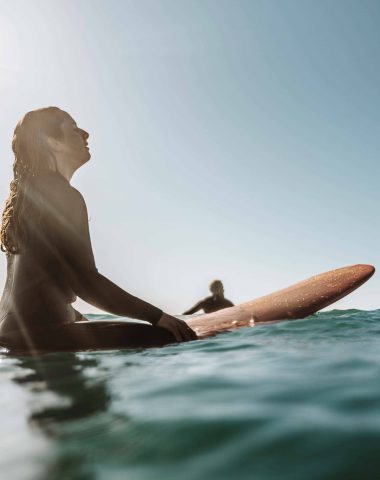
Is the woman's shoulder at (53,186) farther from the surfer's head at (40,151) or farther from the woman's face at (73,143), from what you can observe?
the woman's face at (73,143)

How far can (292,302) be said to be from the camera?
452 cm

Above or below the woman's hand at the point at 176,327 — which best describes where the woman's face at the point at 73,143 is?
above

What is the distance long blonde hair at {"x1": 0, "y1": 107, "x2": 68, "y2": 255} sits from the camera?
3057mm

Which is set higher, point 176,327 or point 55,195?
point 55,195

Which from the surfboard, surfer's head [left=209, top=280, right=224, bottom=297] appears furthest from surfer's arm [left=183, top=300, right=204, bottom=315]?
the surfboard

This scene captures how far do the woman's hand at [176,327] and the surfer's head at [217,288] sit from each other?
650cm

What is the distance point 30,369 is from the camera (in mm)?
2262

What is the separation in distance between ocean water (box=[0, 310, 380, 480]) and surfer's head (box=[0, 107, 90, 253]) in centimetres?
113

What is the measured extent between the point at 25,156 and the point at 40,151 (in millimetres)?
119

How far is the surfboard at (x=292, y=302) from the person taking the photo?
4207 mm

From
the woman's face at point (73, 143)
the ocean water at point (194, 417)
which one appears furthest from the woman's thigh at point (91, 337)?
the woman's face at point (73, 143)

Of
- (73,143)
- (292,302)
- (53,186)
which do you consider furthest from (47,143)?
(292,302)

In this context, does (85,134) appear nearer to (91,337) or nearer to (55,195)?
(55,195)

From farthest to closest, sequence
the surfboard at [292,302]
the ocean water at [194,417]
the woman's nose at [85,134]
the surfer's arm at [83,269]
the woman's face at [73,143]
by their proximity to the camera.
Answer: the surfboard at [292,302] < the woman's nose at [85,134] < the woman's face at [73,143] < the surfer's arm at [83,269] < the ocean water at [194,417]
